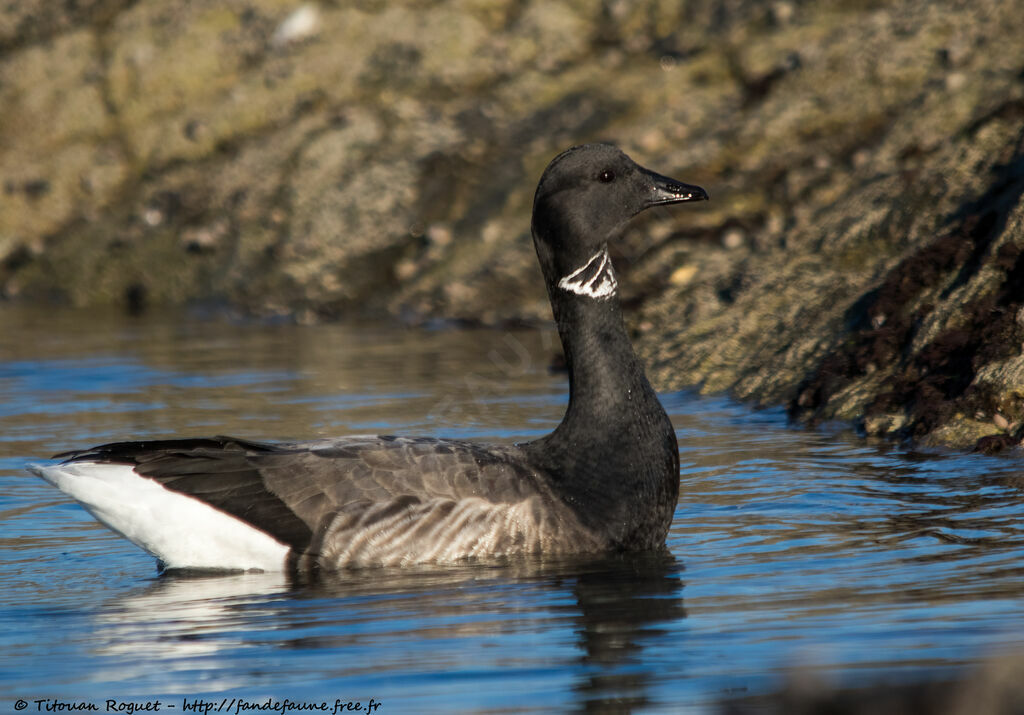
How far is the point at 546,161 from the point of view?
22.1 metres

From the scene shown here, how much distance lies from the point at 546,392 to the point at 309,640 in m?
8.33

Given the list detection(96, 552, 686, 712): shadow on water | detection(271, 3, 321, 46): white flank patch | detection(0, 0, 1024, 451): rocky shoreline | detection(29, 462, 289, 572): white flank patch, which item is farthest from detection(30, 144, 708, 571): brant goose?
detection(271, 3, 321, 46): white flank patch

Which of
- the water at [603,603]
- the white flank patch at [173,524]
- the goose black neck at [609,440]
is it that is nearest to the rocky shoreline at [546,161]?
the water at [603,603]

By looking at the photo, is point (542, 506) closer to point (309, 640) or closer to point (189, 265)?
point (309, 640)

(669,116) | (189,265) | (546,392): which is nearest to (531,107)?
(669,116)

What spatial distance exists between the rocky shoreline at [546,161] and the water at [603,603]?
149 cm

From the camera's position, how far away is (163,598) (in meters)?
8.80

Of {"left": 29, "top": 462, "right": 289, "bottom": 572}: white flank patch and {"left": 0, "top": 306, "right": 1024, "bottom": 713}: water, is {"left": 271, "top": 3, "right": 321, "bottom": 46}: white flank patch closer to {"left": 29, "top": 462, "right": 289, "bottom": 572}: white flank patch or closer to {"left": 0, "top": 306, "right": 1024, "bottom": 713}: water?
{"left": 0, "top": 306, "right": 1024, "bottom": 713}: water

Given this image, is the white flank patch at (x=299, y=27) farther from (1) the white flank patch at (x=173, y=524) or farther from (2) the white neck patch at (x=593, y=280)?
(1) the white flank patch at (x=173, y=524)

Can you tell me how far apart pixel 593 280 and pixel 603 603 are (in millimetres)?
2640

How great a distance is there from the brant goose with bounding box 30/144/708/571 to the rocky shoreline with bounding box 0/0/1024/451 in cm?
333

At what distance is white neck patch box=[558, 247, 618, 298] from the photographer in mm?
10133

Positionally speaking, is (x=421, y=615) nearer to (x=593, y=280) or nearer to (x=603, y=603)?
(x=603, y=603)

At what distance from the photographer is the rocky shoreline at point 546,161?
13.8 m
